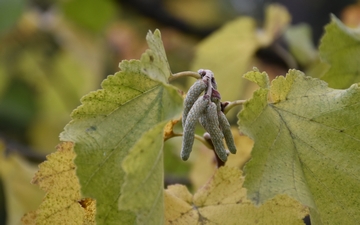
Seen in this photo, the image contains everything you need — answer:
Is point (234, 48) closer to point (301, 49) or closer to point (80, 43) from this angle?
point (301, 49)

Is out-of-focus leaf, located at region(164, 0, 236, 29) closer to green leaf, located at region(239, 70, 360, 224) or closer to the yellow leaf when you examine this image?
the yellow leaf

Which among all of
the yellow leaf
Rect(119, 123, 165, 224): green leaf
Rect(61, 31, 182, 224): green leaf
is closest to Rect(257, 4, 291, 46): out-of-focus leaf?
the yellow leaf

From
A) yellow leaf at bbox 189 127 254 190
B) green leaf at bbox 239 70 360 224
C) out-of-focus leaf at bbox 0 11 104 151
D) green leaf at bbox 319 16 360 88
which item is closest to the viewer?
green leaf at bbox 239 70 360 224

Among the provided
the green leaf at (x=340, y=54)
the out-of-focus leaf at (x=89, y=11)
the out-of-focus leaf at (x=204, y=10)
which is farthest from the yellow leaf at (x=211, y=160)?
the out-of-focus leaf at (x=204, y=10)

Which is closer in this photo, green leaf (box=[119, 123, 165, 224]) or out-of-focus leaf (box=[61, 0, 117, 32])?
green leaf (box=[119, 123, 165, 224])

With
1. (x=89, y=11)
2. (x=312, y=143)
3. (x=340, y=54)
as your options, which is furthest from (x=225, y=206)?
(x=89, y=11)

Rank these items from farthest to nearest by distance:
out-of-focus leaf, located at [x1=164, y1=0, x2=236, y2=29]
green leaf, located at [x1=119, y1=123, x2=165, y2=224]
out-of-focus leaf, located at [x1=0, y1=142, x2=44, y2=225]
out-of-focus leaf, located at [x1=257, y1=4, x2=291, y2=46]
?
out-of-focus leaf, located at [x1=164, y1=0, x2=236, y2=29]
out-of-focus leaf, located at [x1=257, y1=4, x2=291, y2=46]
out-of-focus leaf, located at [x1=0, y1=142, x2=44, y2=225]
green leaf, located at [x1=119, y1=123, x2=165, y2=224]

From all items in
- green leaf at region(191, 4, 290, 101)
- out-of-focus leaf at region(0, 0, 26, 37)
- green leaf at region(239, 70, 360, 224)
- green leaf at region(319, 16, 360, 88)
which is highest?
green leaf at region(191, 4, 290, 101)
